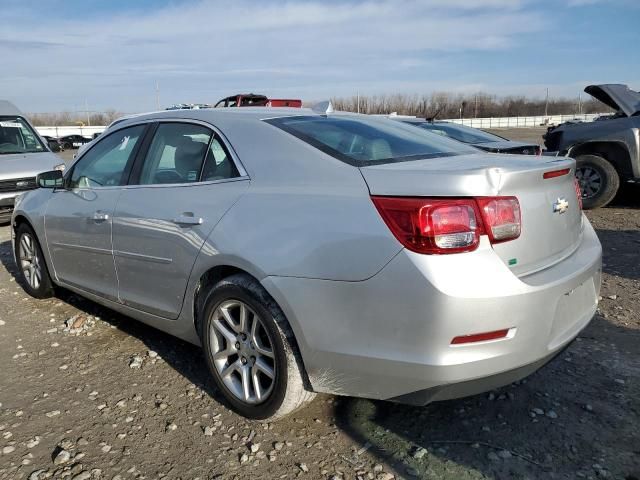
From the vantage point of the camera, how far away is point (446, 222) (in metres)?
2.18

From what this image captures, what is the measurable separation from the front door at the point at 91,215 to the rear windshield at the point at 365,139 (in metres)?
1.30

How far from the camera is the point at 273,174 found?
2.74 meters

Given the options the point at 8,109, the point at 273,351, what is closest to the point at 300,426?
the point at 273,351

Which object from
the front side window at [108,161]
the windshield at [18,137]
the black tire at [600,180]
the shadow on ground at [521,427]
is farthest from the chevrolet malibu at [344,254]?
the windshield at [18,137]

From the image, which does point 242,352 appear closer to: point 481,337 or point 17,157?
point 481,337

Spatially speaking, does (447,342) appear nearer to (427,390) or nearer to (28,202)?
(427,390)

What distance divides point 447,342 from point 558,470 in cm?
85

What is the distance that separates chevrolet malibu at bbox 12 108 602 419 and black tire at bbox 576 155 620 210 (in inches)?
231

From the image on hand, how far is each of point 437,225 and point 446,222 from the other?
1.5 inches

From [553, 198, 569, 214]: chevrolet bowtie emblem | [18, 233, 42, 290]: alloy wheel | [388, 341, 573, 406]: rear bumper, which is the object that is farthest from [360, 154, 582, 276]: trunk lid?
[18, 233, 42, 290]: alloy wheel

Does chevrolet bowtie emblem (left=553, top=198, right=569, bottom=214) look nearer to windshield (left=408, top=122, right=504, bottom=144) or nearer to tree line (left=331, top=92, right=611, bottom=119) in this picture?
windshield (left=408, top=122, right=504, bottom=144)

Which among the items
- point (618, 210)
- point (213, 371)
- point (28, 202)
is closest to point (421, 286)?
point (213, 371)

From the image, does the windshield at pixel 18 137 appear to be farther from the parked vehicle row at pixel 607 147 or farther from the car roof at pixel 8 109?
the parked vehicle row at pixel 607 147

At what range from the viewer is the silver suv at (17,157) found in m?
8.30
